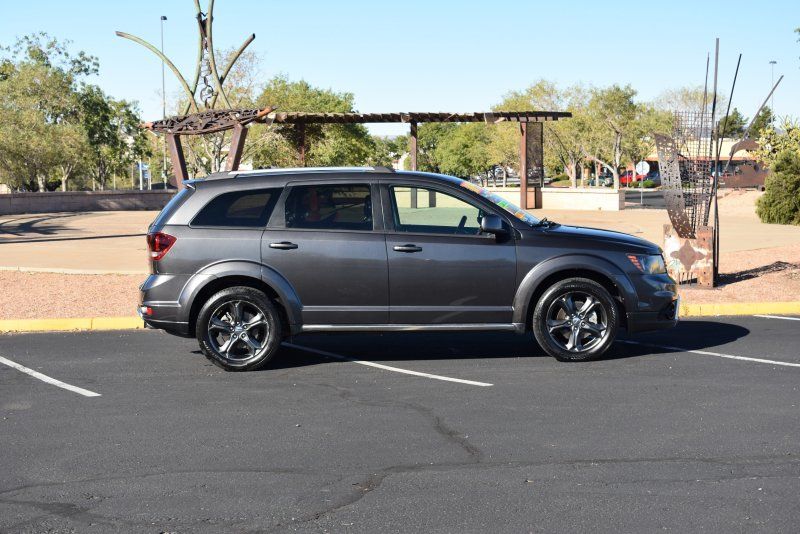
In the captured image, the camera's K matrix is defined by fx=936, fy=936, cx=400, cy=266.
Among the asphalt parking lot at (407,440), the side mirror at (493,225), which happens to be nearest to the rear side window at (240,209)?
the asphalt parking lot at (407,440)

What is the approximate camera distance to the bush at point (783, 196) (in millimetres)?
29453

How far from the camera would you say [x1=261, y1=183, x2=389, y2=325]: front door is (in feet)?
28.2

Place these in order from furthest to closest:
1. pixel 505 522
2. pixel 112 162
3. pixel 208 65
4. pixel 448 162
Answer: pixel 448 162 < pixel 112 162 < pixel 208 65 < pixel 505 522

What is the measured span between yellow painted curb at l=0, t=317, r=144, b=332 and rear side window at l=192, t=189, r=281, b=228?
3.04 m

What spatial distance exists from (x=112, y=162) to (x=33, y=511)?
58.9m

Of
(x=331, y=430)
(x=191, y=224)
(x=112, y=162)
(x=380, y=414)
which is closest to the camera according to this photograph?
(x=331, y=430)

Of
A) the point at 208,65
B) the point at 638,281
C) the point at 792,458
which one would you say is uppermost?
the point at 208,65

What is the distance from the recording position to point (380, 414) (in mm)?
6977

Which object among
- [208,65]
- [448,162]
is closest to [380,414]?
[208,65]

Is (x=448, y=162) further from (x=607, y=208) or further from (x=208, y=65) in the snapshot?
(x=208, y=65)

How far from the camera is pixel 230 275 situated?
28.0 feet

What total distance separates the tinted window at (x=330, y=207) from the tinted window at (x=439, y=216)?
29cm

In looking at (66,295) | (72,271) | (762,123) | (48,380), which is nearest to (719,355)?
(48,380)

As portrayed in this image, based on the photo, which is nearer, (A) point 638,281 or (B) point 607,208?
(A) point 638,281
